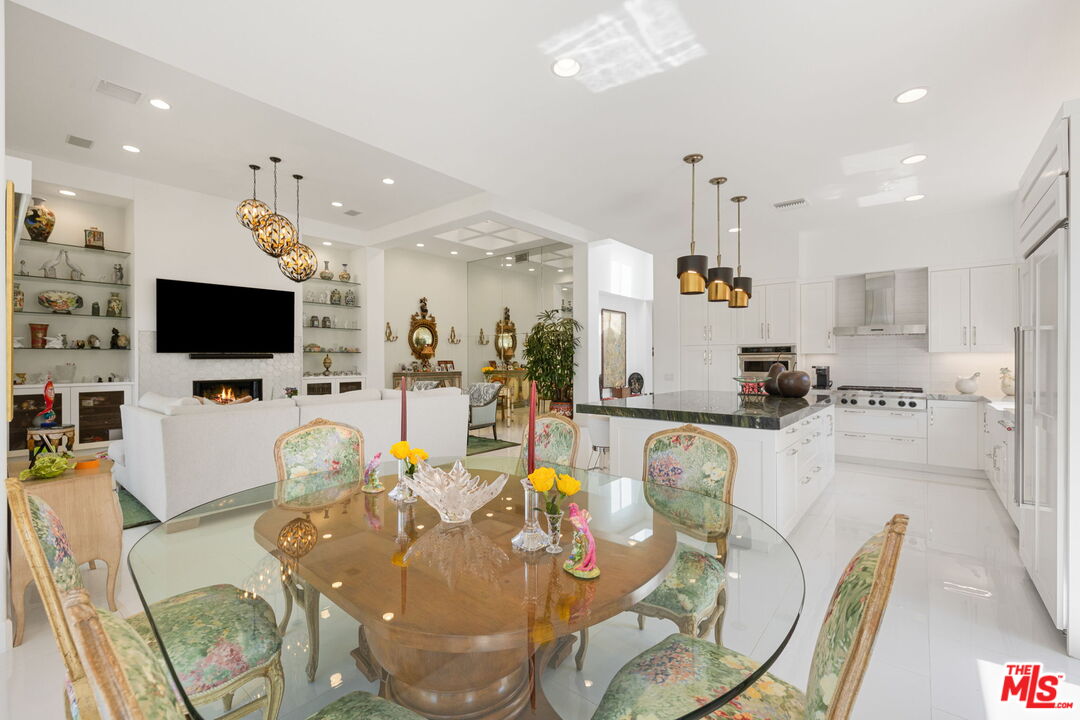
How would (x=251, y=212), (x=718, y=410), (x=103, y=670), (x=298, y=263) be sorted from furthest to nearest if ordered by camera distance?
(x=298, y=263)
(x=251, y=212)
(x=718, y=410)
(x=103, y=670)

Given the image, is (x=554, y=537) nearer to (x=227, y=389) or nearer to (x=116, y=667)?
(x=116, y=667)

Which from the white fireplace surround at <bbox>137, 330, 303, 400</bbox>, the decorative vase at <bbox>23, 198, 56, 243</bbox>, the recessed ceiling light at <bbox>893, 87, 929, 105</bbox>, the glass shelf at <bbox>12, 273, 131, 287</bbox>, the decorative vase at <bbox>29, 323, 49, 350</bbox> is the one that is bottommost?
the white fireplace surround at <bbox>137, 330, 303, 400</bbox>

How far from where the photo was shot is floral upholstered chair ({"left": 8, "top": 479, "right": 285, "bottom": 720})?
3.30ft

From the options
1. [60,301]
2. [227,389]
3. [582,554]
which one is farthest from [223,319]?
[582,554]

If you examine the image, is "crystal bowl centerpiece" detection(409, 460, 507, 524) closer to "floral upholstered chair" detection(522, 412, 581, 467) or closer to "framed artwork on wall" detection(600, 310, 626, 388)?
"floral upholstered chair" detection(522, 412, 581, 467)

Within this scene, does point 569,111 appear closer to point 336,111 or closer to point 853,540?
point 336,111

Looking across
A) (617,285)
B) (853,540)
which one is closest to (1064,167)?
(853,540)

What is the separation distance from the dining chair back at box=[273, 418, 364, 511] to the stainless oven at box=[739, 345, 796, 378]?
524 cm

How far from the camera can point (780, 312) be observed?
6090mm

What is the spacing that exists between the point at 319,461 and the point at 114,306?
17.3 ft

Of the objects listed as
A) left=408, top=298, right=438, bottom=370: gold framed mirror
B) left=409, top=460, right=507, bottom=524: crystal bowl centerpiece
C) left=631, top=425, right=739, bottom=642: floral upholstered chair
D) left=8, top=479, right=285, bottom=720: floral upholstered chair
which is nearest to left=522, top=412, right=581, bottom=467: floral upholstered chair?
left=631, top=425, right=739, bottom=642: floral upholstered chair

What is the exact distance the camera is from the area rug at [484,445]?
6.25m

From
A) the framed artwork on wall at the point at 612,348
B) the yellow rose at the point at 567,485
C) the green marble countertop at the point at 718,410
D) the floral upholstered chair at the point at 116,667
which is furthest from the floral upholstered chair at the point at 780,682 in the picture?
the framed artwork on wall at the point at 612,348

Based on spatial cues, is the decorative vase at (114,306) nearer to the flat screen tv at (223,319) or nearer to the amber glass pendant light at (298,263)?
the flat screen tv at (223,319)
